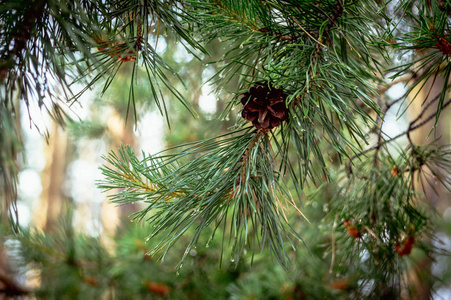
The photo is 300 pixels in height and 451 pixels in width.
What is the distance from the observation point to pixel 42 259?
4.19 feet

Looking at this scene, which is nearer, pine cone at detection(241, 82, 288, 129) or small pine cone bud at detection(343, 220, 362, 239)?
pine cone at detection(241, 82, 288, 129)

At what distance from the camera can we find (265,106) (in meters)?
0.45

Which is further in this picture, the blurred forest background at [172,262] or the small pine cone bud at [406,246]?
the blurred forest background at [172,262]

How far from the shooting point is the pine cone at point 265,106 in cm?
45

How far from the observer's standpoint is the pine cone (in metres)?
0.45

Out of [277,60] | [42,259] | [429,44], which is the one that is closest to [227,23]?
[277,60]

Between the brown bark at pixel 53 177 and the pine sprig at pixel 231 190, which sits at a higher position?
the brown bark at pixel 53 177

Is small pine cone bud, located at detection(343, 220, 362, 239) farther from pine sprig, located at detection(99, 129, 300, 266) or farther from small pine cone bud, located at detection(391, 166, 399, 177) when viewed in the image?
→ pine sprig, located at detection(99, 129, 300, 266)

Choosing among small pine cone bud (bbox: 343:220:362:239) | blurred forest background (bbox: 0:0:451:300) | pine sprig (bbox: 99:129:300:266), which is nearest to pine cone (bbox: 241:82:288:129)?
pine sprig (bbox: 99:129:300:266)

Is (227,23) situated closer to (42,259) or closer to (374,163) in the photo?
(374,163)

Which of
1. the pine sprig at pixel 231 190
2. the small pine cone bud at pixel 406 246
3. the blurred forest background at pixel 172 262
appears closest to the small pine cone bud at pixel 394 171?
the small pine cone bud at pixel 406 246

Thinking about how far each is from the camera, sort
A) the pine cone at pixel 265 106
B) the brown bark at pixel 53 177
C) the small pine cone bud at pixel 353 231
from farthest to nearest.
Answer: the brown bark at pixel 53 177
the small pine cone bud at pixel 353 231
the pine cone at pixel 265 106

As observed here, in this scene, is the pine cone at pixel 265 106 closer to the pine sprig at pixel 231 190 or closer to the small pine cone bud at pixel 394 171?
the pine sprig at pixel 231 190

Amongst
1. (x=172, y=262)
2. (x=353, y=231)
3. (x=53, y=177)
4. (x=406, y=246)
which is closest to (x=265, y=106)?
(x=353, y=231)
